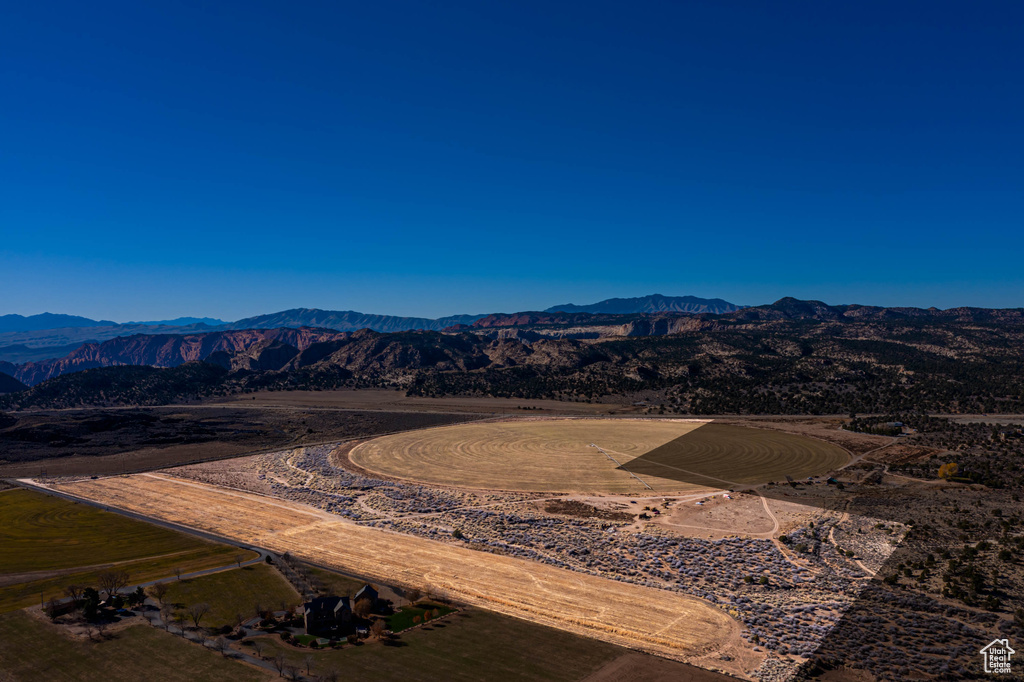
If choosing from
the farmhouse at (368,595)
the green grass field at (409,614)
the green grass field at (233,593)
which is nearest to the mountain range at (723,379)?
the green grass field at (409,614)

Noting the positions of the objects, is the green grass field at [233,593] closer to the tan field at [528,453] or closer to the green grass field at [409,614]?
the green grass field at [409,614]

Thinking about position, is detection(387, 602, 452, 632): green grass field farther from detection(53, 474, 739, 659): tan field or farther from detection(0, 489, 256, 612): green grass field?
detection(0, 489, 256, 612): green grass field

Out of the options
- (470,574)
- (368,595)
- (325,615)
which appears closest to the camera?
(325,615)

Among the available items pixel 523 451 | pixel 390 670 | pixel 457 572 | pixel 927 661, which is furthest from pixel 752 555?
pixel 523 451

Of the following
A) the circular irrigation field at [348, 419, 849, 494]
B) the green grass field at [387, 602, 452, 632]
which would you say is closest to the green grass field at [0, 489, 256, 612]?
the green grass field at [387, 602, 452, 632]

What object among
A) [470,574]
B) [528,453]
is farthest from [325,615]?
[528,453]

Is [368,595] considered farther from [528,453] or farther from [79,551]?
A: [528,453]
